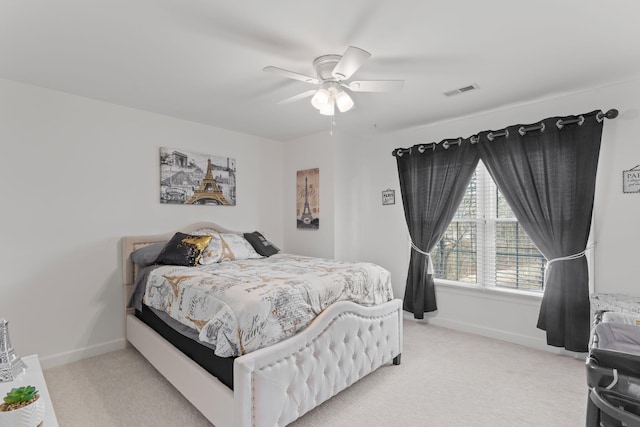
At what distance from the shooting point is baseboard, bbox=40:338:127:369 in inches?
109

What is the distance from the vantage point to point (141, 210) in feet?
11.0

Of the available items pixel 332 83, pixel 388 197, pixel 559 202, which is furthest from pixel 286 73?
pixel 559 202

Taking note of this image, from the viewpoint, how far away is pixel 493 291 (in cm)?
344

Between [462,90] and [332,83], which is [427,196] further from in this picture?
[332,83]

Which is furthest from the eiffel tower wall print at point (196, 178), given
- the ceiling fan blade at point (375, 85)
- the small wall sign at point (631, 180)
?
the small wall sign at point (631, 180)

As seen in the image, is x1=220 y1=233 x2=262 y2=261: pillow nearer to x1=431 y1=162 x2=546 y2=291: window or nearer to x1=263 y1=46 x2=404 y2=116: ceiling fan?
x1=263 y1=46 x2=404 y2=116: ceiling fan

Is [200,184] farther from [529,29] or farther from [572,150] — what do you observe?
[572,150]

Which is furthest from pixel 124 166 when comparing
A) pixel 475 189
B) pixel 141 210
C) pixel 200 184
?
pixel 475 189

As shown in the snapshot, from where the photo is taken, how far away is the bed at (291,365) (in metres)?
1.67

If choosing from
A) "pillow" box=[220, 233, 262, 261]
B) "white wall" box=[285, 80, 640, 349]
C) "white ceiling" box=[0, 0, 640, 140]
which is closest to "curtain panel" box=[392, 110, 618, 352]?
"white wall" box=[285, 80, 640, 349]

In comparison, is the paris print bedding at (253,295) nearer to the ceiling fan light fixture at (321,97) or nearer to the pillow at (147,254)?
the pillow at (147,254)

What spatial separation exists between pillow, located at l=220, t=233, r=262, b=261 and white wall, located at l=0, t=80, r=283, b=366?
2.23 feet

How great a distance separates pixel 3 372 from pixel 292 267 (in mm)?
1908

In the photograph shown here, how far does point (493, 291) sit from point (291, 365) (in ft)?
8.56
